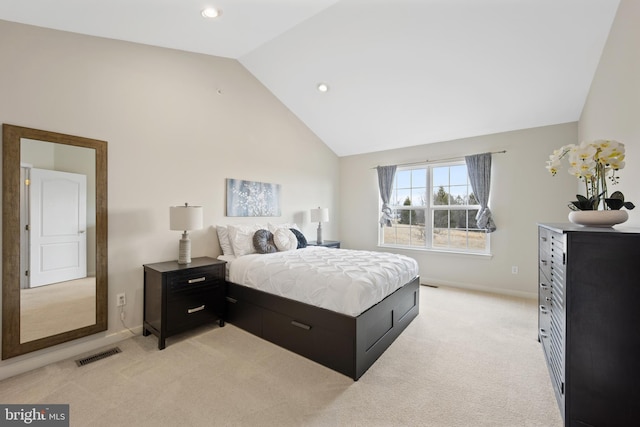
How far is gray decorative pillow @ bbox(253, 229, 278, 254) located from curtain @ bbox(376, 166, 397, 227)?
251cm

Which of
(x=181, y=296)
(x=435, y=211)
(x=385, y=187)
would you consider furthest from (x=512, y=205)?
(x=181, y=296)

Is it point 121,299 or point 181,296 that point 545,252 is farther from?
point 121,299

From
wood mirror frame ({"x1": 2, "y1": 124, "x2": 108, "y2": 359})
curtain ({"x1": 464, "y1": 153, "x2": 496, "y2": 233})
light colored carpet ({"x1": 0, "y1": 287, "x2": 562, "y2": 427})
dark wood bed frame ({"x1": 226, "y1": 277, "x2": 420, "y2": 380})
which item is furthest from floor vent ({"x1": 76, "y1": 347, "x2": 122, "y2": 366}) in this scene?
curtain ({"x1": 464, "y1": 153, "x2": 496, "y2": 233})

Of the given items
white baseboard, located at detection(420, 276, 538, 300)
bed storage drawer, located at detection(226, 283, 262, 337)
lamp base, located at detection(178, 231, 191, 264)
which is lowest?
white baseboard, located at detection(420, 276, 538, 300)

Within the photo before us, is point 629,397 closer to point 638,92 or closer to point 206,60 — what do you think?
point 638,92

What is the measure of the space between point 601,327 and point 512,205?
3185mm

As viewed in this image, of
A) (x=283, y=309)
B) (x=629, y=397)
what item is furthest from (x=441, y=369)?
(x=283, y=309)

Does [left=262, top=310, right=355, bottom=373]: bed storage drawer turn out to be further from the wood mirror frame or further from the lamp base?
the wood mirror frame

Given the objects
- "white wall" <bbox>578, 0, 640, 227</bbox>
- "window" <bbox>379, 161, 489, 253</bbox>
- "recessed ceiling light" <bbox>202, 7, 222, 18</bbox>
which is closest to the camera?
"white wall" <bbox>578, 0, 640, 227</bbox>

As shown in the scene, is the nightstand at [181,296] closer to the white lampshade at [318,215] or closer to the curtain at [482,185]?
the white lampshade at [318,215]

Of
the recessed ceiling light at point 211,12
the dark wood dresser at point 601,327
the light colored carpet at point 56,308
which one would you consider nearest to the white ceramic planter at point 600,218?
the dark wood dresser at point 601,327

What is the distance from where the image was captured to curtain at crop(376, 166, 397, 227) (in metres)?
5.18

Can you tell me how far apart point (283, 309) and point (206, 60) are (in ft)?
10.3

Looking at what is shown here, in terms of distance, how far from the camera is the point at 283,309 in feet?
8.18
